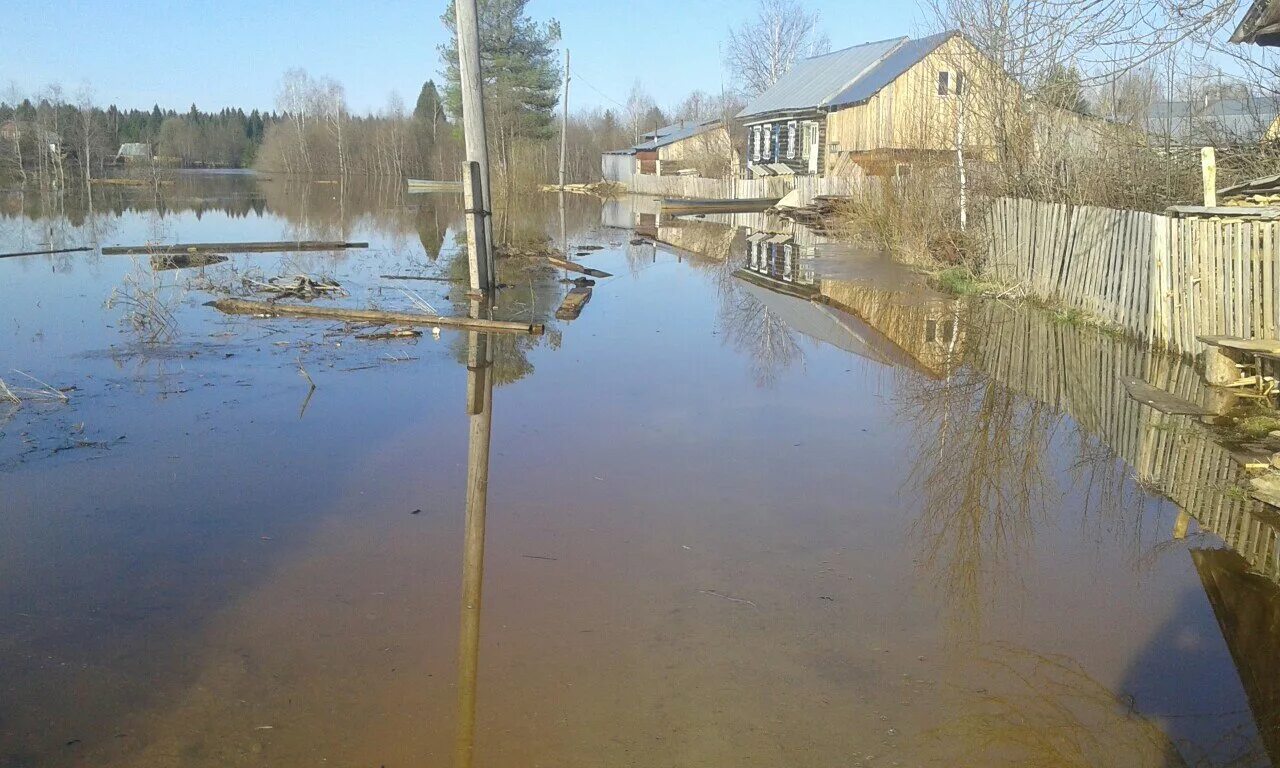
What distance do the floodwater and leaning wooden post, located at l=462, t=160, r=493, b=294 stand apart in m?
4.38

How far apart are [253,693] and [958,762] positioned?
2.67 metres

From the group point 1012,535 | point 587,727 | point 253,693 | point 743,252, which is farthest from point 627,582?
point 743,252

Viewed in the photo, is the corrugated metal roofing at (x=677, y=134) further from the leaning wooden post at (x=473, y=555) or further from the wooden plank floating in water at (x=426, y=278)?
the leaning wooden post at (x=473, y=555)

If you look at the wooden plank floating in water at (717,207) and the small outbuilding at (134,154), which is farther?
the small outbuilding at (134,154)

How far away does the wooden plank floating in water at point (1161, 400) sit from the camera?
26.8 feet

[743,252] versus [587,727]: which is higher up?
[743,252]

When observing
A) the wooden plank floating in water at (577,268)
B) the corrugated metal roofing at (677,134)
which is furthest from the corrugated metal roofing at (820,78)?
the wooden plank floating in water at (577,268)

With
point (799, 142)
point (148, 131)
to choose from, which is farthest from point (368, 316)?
point (148, 131)

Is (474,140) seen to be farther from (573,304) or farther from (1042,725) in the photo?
(1042,725)

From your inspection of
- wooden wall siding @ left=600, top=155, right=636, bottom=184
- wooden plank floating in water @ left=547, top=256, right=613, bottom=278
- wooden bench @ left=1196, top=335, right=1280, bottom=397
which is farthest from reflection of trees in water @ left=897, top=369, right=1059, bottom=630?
wooden wall siding @ left=600, top=155, right=636, bottom=184

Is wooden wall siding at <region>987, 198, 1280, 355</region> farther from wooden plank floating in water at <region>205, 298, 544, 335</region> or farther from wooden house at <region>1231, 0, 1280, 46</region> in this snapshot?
wooden plank floating in water at <region>205, 298, 544, 335</region>

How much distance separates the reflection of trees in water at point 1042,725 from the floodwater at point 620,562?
0.02 meters

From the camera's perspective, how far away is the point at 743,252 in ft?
81.4

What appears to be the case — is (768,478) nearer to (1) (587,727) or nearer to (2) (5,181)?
(1) (587,727)
